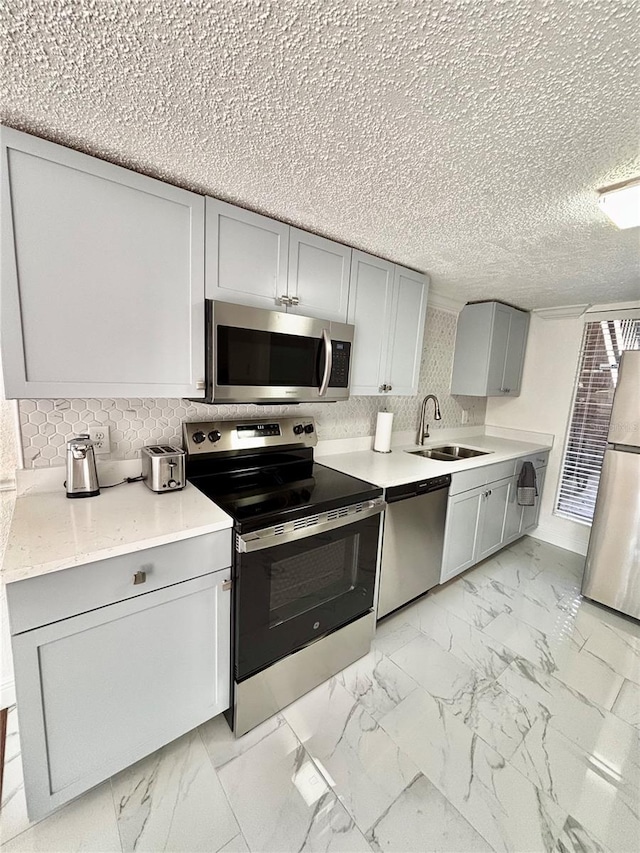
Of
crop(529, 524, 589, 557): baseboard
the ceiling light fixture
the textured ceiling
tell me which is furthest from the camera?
crop(529, 524, 589, 557): baseboard

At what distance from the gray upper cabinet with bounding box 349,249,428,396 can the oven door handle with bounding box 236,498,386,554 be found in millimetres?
710

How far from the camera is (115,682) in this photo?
1181mm

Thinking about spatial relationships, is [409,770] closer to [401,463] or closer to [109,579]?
[109,579]

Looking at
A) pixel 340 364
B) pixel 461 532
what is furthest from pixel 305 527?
pixel 461 532

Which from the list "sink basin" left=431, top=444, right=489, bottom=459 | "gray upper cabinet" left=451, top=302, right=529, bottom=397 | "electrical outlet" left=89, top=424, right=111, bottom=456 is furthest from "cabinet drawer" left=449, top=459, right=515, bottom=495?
"electrical outlet" left=89, top=424, right=111, bottom=456

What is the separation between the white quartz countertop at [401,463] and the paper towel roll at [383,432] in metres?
0.05

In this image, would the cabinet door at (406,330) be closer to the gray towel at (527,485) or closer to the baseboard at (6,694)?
the gray towel at (527,485)

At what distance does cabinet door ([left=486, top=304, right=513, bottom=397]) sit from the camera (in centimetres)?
300

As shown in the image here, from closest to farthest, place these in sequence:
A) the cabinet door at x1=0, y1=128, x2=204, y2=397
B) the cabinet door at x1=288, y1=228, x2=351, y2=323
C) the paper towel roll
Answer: the cabinet door at x1=0, y1=128, x2=204, y2=397 → the cabinet door at x1=288, y1=228, x2=351, y2=323 → the paper towel roll

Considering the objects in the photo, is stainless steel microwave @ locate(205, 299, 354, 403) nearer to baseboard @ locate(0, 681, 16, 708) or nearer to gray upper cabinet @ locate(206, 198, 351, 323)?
gray upper cabinet @ locate(206, 198, 351, 323)

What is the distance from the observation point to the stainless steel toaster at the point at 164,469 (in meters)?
1.52

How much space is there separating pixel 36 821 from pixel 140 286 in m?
1.86

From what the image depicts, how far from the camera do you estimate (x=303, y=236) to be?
1.72 meters

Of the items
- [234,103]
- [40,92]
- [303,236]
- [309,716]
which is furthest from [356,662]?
[40,92]
